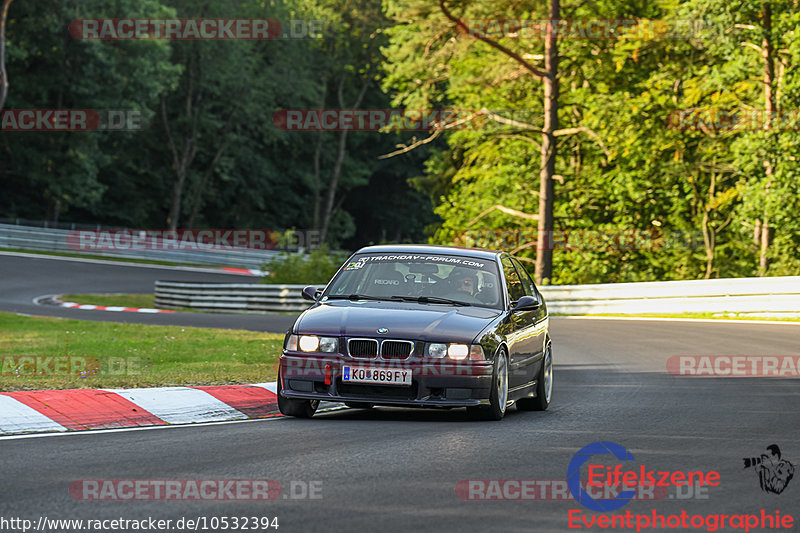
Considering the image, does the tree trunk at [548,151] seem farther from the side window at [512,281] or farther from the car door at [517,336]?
the car door at [517,336]

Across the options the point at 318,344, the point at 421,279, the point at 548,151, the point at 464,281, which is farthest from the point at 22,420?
the point at 548,151

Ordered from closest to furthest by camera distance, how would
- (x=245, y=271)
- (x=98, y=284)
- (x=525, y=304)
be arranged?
(x=525, y=304), (x=98, y=284), (x=245, y=271)

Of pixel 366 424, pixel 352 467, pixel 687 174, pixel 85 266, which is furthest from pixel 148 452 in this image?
pixel 85 266

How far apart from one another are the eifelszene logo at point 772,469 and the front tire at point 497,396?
240cm

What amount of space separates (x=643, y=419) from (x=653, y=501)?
3.73m

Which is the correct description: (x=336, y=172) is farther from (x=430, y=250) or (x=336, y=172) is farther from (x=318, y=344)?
(x=318, y=344)

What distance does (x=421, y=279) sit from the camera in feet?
37.0

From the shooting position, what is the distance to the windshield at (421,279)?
11148 mm

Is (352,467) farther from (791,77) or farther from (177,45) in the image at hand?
(177,45)

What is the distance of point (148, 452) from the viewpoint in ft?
26.7

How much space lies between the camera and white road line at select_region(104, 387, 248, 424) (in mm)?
10219

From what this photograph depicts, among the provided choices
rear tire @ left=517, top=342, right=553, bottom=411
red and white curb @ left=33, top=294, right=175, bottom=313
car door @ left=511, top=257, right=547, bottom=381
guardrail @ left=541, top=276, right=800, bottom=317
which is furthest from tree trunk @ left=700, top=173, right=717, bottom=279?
rear tire @ left=517, top=342, right=553, bottom=411

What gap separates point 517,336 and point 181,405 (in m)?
3.06

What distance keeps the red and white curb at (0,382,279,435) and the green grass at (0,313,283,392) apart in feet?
2.36
